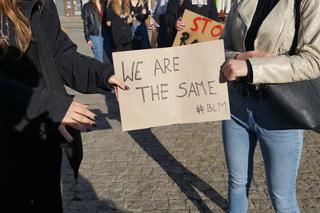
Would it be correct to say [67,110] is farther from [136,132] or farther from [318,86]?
[136,132]

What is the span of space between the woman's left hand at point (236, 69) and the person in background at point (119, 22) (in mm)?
4955

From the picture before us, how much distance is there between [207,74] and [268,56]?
1.19 feet

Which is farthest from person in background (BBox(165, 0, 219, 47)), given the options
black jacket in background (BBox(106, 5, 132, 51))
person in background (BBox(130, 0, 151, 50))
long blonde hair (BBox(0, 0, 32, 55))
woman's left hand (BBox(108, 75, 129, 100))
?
long blonde hair (BBox(0, 0, 32, 55))

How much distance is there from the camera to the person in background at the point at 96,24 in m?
7.44

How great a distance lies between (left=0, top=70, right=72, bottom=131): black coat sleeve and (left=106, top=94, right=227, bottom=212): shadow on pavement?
7.26ft

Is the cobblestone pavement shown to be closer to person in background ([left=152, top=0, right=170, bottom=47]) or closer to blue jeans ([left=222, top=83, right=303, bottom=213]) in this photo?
blue jeans ([left=222, top=83, right=303, bottom=213])

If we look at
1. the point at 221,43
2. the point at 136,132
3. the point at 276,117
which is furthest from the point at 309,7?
the point at 136,132

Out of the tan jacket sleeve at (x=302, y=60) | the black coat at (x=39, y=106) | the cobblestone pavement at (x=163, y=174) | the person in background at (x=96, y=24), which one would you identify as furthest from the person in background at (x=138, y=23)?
the tan jacket sleeve at (x=302, y=60)

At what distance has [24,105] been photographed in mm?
1697

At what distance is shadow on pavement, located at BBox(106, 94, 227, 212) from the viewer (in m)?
3.76

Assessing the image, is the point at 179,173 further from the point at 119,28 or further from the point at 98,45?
the point at 98,45

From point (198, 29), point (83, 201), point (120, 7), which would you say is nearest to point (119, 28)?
point (120, 7)

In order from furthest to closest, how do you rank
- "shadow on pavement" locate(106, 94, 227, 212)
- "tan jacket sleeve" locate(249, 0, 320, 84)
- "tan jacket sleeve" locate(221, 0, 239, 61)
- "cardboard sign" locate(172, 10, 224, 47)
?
"cardboard sign" locate(172, 10, 224, 47), "shadow on pavement" locate(106, 94, 227, 212), "tan jacket sleeve" locate(221, 0, 239, 61), "tan jacket sleeve" locate(249, 0, 320, 84)

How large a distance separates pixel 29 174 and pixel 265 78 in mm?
1248
